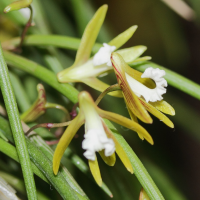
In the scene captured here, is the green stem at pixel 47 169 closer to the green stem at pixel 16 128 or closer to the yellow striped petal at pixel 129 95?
the green stem at pixel 16 128

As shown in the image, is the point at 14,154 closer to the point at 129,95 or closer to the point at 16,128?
the point at 16,128

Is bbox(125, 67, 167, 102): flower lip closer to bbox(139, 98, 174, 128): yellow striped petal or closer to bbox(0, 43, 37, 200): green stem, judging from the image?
bbox(139, 98, 174, 128): yellow striped petal

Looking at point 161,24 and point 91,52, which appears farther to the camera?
point 161,24

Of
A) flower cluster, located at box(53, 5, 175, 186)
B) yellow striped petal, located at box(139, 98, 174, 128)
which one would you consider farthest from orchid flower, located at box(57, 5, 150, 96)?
yellow striped petal, located at box(139, 98, 174, 128)

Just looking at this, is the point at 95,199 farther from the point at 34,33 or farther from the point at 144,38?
the point at 144,38

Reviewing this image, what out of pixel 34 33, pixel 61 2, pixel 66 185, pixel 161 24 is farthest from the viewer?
pixel 161 24

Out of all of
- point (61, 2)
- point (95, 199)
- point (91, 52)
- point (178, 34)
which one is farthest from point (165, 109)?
point (178, 34)

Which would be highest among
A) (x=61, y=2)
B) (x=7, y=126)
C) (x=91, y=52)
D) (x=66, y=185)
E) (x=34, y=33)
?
(x=61, y=2)
